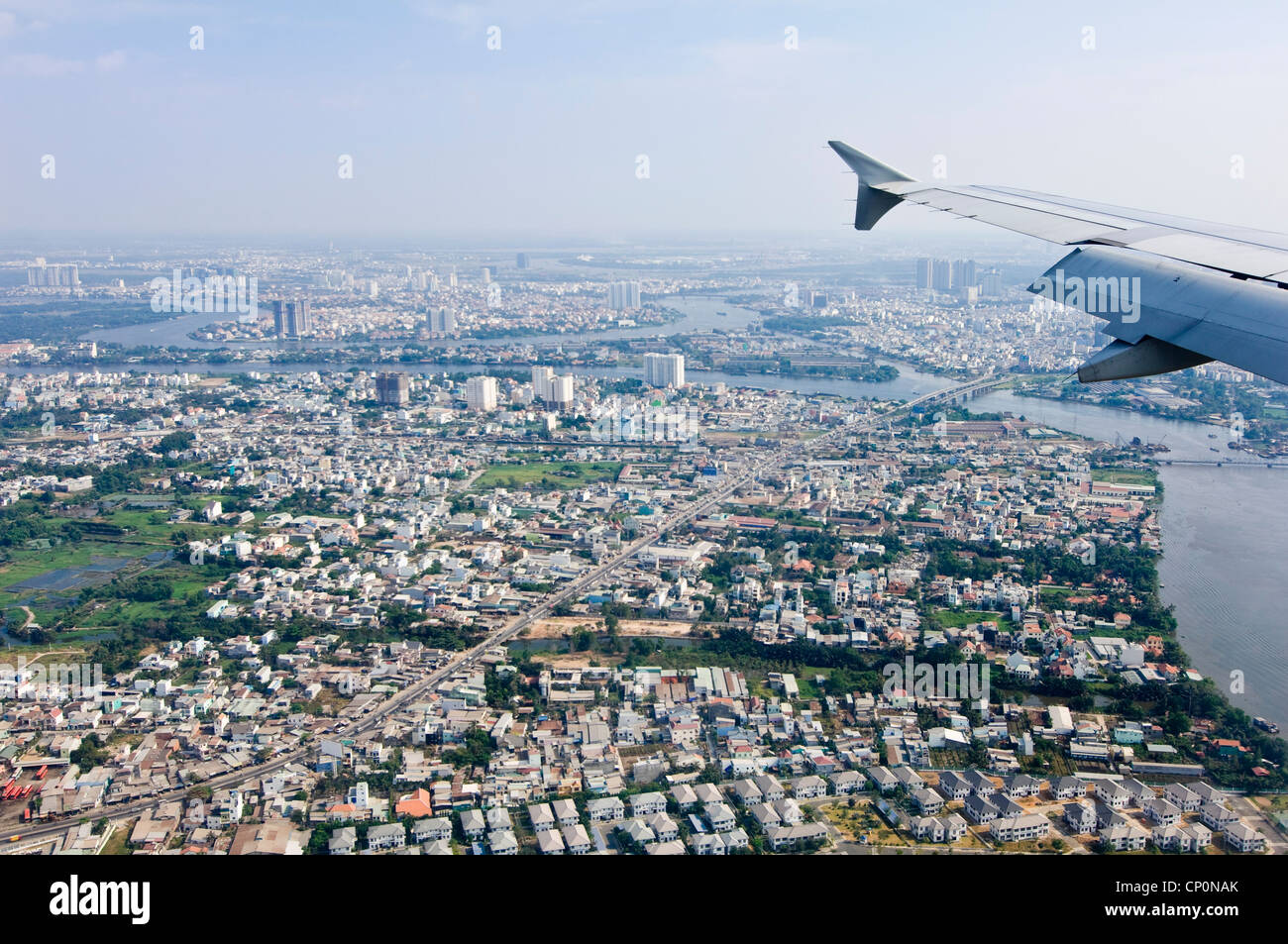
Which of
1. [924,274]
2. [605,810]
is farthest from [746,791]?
[924,274]

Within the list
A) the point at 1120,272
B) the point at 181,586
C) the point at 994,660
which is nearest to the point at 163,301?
the point at 181,586

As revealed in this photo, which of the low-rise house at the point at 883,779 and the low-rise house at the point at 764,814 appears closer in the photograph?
the low-rise house at the point at 764,814

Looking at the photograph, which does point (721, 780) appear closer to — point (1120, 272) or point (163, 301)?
point (1120, 272)

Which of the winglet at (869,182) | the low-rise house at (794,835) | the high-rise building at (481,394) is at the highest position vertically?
the winglet at (869,182)

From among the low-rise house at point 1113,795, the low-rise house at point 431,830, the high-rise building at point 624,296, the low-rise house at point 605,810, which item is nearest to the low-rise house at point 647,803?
the low-rise house at point 605,810

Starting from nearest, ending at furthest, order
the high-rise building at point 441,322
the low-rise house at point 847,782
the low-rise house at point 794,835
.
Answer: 1. the low-rise house at point 794,835
2. the low-rise house at point 847,782
3. the high-rise building at point 441,322

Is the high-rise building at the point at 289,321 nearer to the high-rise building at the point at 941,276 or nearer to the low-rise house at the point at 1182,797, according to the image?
the high-rise building at the point at 941,276

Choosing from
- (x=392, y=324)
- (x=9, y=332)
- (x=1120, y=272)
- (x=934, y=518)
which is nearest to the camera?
(x=1120, y=272)
